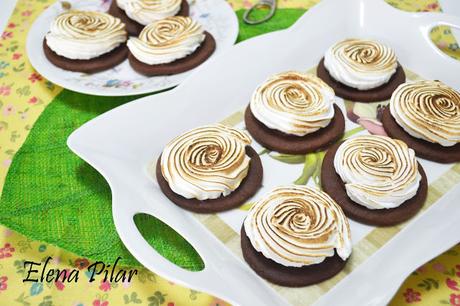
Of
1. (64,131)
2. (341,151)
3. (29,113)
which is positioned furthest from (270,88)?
(29,113)

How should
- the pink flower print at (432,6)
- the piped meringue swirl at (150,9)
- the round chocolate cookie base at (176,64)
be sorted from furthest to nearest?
the pink flower print at (432,6) < the piped meringue swirl at (150,9) < the round chocolate cookie base at (176,64)

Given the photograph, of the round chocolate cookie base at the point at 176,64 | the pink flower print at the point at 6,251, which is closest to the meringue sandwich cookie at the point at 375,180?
the round chocolate cookie base at the point at 176,64

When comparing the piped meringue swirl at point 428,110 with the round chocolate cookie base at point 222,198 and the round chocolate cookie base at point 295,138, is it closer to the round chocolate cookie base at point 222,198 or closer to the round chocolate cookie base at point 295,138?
the round chocolate cookie base at point 295,138

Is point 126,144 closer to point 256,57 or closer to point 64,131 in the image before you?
point 64,131

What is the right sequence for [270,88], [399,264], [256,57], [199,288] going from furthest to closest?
[256,57] → [270,88] → [399,264] → [199,288]

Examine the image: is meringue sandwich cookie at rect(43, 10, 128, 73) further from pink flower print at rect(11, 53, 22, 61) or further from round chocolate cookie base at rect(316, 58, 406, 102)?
round chocolate cookie base at rect(316, 58, 406, 102)

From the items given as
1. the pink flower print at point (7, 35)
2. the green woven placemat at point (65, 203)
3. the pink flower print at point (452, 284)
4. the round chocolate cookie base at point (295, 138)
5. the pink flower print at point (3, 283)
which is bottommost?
the pink flower print at point (452, 284)
